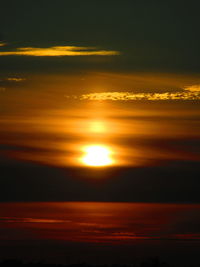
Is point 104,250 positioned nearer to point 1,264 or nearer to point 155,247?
point 155,247

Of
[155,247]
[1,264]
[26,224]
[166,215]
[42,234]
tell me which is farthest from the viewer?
[166,215]

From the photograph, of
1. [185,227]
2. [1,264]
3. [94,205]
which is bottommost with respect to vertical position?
[94,205]

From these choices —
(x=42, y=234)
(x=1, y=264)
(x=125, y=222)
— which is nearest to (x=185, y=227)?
(x=125, y=222)

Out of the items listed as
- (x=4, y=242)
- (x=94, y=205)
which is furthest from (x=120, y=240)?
(x=94, y=205)

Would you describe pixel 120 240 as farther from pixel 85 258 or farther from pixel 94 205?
pixel 94 205

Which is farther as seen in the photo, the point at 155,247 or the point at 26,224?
the point at 26,224

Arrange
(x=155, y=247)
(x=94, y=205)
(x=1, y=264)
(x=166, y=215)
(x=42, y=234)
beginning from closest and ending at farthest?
(x=1, y=264) < (x=155, y=247) < (x=42, y=234) < (x=166, y=215) < (x=94, y=205)

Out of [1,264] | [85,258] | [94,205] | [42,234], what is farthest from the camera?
[94,205]

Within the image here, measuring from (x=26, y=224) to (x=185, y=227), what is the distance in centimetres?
532

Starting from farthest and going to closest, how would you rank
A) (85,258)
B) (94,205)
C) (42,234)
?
1. (94,205)
2. (42,234)
3. (85,258)

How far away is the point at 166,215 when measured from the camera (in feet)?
114

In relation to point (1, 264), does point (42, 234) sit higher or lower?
lower

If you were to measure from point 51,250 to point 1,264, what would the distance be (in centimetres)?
444

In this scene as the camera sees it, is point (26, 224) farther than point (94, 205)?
No
